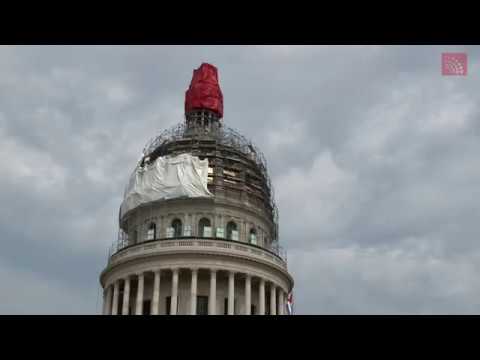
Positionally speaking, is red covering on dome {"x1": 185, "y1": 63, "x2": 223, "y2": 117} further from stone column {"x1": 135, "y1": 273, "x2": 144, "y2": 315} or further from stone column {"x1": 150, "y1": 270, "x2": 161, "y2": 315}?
stone column {"x1": 150, "y1": 270, "x2": 161, "y2": 315}

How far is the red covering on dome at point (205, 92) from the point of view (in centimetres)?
8344

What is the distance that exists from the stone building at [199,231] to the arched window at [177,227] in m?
0.11

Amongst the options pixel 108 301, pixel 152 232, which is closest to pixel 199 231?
pixel 152 232

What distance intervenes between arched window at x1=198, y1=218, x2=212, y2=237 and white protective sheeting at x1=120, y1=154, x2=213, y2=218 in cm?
305

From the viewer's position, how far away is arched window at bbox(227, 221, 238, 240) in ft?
235

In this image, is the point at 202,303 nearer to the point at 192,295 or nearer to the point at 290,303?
the point at 192,295

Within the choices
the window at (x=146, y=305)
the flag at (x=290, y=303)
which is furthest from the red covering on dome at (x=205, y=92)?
the window at (x=146, y=305)

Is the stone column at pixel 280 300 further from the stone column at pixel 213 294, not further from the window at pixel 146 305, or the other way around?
the window at pixel 146 305

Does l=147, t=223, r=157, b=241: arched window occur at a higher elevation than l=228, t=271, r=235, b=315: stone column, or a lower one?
higher

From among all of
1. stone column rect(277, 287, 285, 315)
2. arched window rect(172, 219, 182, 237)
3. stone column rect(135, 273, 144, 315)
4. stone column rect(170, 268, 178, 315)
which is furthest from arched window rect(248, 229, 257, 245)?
stone column rect(135, 273, 144, 315)
